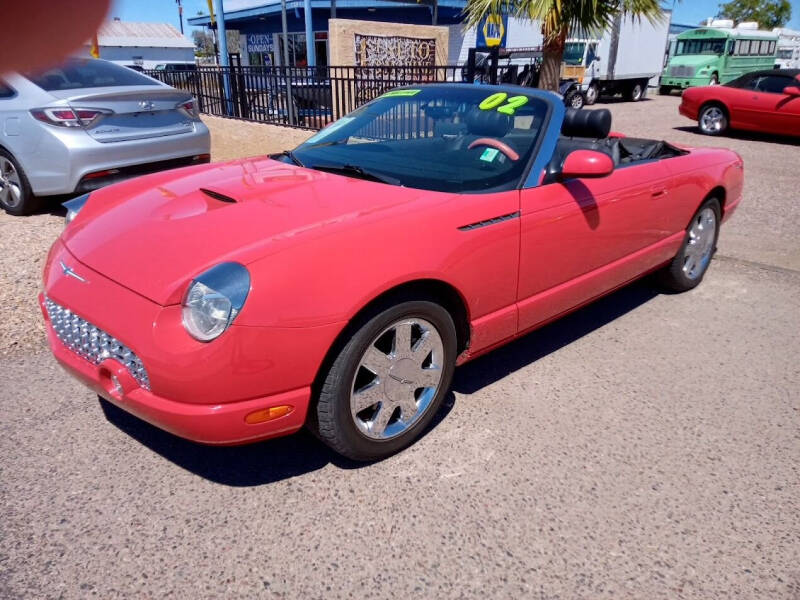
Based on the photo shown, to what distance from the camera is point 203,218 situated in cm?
253

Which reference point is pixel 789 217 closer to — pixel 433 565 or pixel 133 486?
pixel 433 565

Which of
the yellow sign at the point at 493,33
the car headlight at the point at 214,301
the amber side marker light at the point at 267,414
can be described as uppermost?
the yellow sign at the point at 493,33

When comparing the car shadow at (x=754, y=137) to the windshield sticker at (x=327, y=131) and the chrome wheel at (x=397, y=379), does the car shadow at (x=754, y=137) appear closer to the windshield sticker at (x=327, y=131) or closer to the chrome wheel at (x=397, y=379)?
the windshield sticker at (x=327, y=131)

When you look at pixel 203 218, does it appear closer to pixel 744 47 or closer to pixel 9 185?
pixel 9 185

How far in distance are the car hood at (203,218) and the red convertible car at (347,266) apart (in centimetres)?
1

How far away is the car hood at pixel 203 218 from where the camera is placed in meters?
2.23

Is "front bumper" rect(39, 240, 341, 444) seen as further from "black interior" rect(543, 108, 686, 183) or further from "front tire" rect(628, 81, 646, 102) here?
"front tire" rect(628, 81, 646, 102)

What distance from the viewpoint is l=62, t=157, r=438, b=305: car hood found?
223cm

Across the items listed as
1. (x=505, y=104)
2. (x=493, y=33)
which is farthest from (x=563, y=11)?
(x=505, y=104)

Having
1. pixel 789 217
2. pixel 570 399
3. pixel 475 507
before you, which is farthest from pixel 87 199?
pixel 789 217

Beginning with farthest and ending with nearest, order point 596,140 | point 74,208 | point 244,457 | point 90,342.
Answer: point 596,140 → point 74,208 → point 244,457 → point 90,342

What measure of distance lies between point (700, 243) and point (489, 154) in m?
2.37

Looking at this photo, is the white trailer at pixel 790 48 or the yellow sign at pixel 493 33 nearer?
the yellow sign at pixel 493 33

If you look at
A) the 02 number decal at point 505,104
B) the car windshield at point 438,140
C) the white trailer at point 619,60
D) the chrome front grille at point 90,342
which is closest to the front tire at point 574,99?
the white trailer at point 619,60
